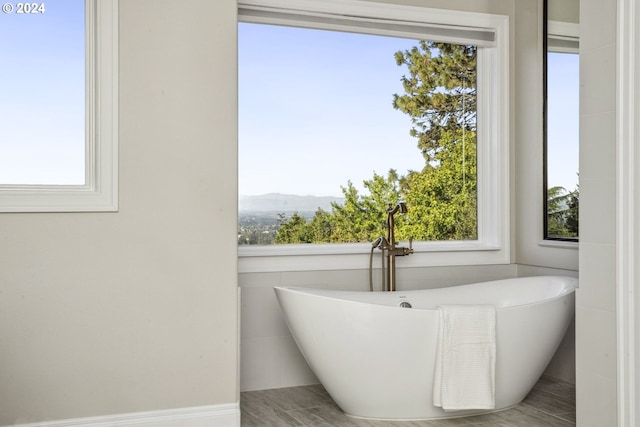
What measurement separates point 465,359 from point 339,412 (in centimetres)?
70

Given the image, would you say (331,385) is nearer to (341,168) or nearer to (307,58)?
(341,168)

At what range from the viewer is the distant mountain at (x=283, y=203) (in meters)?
3.62

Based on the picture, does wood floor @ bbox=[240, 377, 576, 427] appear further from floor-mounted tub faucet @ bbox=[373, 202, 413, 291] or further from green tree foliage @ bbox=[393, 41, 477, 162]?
green tree foliage @ bbox=[393, 41, 477, 162]

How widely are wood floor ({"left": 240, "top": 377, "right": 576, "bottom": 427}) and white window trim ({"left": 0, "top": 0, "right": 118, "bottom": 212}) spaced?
49.1 inches

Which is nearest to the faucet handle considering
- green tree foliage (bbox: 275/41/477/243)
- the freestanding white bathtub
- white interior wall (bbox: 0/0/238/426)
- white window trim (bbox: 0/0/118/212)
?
green tree foliage (bbox: 275/41/477/243)

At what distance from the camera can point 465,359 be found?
278 cm

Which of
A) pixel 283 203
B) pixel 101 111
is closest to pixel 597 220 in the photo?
pixel 283 203

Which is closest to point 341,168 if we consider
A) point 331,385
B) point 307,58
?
point 307,58

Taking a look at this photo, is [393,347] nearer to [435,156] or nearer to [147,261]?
[147,261]

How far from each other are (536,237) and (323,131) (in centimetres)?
143

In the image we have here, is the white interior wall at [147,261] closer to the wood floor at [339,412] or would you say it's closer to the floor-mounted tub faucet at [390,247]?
the wood floor at [339,412]

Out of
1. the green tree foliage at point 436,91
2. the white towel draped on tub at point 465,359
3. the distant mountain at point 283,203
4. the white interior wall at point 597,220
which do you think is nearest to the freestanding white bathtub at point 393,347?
the white towel draped on tub at point 465,359

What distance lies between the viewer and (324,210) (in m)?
3.75

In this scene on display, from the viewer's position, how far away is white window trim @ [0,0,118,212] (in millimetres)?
2627
